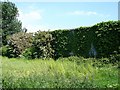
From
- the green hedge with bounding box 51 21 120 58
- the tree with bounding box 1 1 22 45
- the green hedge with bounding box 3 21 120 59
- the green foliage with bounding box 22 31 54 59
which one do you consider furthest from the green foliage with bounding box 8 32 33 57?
the tree with bounding box 1 1 22 45

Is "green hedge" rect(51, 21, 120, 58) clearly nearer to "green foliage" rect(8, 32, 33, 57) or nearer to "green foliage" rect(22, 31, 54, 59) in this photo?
"green foliage" rect(22, 31, 54, 59)

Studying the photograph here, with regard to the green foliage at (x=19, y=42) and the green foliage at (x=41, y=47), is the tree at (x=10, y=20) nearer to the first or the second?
the green foliage at (x=19, y=42)

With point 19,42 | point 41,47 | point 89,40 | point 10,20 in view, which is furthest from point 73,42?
point 10,20

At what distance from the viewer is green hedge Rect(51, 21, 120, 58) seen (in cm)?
1652

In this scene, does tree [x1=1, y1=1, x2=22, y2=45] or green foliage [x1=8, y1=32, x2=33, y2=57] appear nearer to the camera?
green foliage [x1=8, y1=32, x2=33, y2=57]

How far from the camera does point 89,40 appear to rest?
719 inches

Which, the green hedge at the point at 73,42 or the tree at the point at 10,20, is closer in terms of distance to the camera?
the green hedge at the point at 73,42

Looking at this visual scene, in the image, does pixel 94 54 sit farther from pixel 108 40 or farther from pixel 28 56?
pixel 28 56

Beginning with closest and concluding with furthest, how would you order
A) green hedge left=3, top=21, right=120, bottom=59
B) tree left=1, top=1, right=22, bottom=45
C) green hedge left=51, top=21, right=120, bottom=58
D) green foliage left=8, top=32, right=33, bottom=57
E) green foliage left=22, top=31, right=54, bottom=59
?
green hedge left=51, top=21, right=120, bottom=58, green hedge left=3, top=21, right=120, bottom=59, green foliage left=22, top=31, right=54, bottom=59, green foliage left=8, top=32, right=33, bottom=57, tree left=1, top=1, right=22, bottom=45

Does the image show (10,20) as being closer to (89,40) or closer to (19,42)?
(19,42)

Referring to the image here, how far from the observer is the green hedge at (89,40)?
1652 cm

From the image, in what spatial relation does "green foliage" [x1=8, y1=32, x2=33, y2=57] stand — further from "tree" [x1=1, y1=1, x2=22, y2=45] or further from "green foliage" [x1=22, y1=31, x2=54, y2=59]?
"tree" [x1=1, y1=1, x2=22, y2=45]

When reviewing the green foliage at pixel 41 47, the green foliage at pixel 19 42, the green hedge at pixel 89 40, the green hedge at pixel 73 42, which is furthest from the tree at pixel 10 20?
the green hedge at pixel 89 40

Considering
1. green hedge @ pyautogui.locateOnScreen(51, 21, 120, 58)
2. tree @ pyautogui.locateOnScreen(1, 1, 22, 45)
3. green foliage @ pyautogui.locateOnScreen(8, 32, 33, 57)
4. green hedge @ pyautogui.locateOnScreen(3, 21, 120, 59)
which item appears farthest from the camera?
tree @ pyautogui.locateOnScreen(1, 1, 22, 45)
